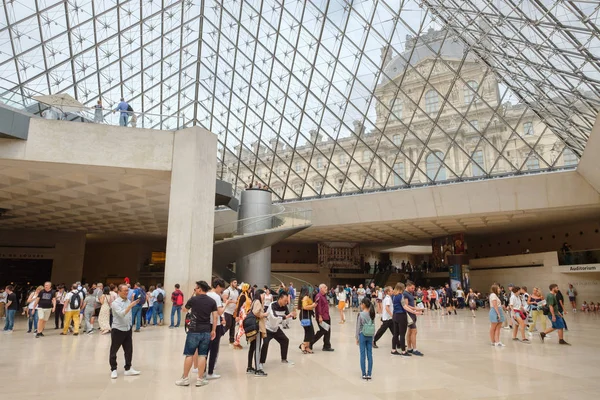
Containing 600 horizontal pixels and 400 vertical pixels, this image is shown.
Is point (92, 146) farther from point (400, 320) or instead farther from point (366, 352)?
point (366, 352)

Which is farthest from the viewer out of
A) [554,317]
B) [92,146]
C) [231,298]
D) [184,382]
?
[92,146]

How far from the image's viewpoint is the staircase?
22.0 meters

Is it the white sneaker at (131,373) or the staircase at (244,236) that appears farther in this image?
the staircase at (244,236)

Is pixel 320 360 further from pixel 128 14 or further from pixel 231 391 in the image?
pixel 128 14

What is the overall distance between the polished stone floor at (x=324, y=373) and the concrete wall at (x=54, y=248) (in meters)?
22.2

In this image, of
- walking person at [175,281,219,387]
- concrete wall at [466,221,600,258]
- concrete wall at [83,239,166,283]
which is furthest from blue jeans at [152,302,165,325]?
concrete wall at [466,221,600,258]

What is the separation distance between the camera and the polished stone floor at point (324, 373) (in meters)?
5.38

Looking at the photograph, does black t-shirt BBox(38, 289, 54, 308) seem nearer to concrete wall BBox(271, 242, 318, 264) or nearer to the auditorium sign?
the auditorium sign

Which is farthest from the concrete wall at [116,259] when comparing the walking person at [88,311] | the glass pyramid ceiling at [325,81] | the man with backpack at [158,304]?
the walking person at [88,311]

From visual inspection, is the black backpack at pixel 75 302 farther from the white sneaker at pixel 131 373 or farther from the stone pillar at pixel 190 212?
the white sneaker at pixel 131 373

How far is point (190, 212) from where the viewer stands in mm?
14266

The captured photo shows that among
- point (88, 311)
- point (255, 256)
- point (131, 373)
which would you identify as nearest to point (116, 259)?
point (255, 256)

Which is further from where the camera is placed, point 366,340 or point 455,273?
point 455,273

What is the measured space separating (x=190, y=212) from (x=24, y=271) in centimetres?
2282
